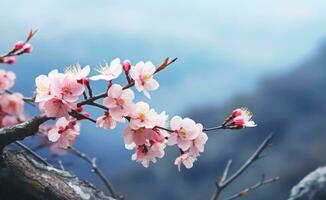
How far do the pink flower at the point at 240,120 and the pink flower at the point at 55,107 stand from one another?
1.12ft

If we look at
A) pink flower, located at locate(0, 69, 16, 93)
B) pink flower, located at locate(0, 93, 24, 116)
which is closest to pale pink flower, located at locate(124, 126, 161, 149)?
pink flower, located at locate(0, 69, 16, 93)

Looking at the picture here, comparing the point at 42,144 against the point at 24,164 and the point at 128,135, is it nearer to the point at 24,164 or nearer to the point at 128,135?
the point at 24,164

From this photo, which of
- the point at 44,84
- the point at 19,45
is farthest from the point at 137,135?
the point at 19,45

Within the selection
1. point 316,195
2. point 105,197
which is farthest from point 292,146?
point 105,197

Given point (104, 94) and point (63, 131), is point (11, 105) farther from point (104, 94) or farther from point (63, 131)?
point (104, 94)

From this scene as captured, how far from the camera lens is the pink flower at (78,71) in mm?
894

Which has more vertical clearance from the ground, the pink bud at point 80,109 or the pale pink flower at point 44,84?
the pale pink flower at point 44,84

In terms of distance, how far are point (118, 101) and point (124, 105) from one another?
0.01 meters

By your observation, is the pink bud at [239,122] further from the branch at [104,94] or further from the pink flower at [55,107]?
the pink flower at [55,107]

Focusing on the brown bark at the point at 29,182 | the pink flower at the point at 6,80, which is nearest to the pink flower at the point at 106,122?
the brown bark at the point at 29,182

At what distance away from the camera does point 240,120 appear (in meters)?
0.97

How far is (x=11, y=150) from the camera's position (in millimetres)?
1028

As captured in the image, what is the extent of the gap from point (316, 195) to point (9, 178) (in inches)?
46.4

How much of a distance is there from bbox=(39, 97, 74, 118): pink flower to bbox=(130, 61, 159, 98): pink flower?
142 mm
